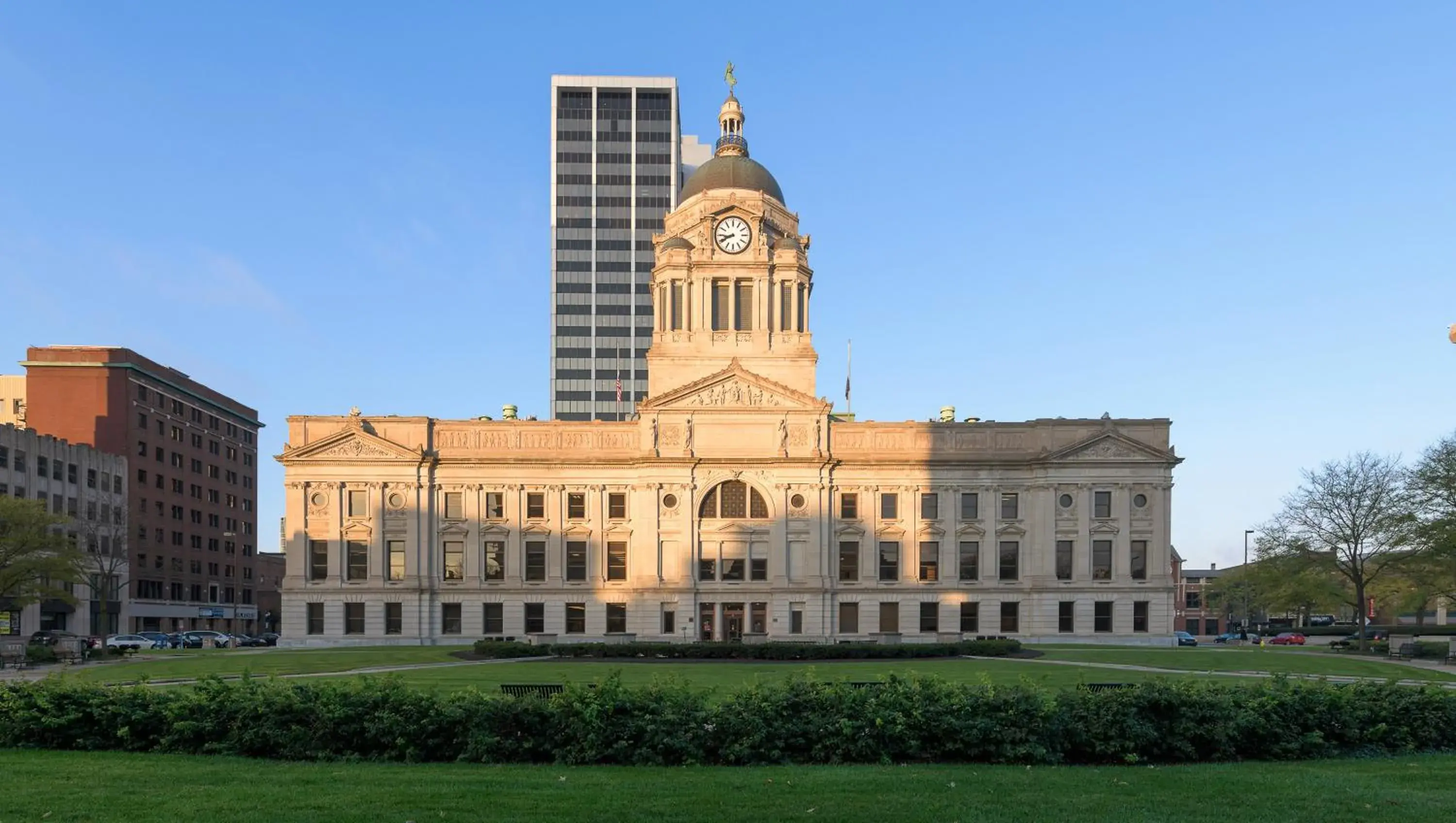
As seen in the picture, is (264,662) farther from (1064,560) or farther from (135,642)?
(1064,560)

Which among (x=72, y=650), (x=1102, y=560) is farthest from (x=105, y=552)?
(x=1102, y=560)

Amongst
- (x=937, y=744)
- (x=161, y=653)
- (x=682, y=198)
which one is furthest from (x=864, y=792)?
(x=682, y=198)

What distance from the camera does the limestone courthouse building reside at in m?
80.8

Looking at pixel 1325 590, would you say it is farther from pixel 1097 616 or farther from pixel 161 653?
pixel 161 653

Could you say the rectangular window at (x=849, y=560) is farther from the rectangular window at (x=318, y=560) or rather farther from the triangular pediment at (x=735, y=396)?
the rectangular window at (x=318, y=560)

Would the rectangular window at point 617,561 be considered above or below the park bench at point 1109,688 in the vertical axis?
below

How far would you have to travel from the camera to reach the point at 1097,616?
268 feet

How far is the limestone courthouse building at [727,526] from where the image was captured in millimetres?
80750

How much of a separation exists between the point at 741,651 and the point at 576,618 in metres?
23.5

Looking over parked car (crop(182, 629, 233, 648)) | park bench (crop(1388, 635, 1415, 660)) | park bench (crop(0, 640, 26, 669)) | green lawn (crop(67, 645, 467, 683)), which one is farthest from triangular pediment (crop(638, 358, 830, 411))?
parked car (crop(182, 629, 233, 648))

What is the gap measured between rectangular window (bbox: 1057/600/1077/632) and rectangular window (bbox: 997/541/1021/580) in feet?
12.7

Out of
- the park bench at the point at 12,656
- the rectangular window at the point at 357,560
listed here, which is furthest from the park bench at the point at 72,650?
the rectangular window at the point at 357,560

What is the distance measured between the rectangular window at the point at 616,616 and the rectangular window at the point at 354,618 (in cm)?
1777

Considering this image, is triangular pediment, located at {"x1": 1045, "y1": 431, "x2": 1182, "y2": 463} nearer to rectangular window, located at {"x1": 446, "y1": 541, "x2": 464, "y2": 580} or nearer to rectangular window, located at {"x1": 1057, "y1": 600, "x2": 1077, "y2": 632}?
rectangular window, located at {"x1": 1057, "y1": 600, "x2": 1077, "y2": 632}
